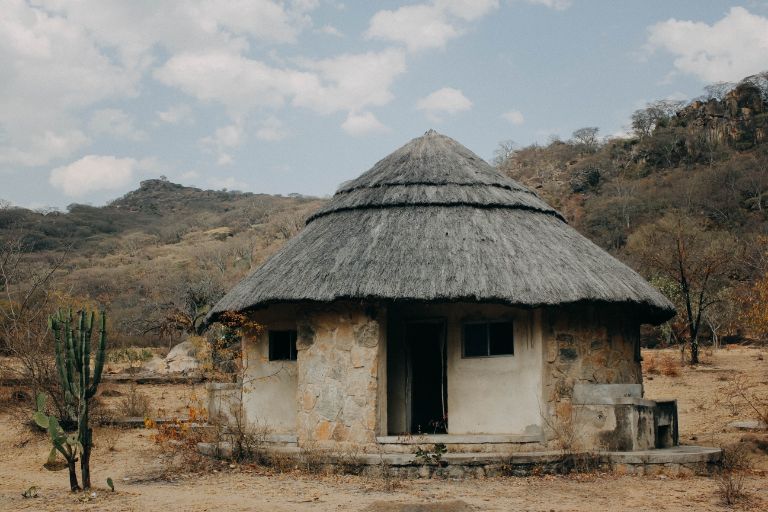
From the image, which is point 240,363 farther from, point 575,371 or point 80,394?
point 575,371

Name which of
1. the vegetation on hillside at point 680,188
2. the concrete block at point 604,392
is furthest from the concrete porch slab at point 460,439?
the vegetation on hillside at point 680,188

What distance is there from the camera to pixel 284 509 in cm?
787

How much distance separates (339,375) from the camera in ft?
35.0

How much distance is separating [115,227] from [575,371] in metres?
60.1

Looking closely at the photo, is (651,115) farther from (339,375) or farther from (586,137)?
(339,375)

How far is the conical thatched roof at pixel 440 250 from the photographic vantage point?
10359 millimetres

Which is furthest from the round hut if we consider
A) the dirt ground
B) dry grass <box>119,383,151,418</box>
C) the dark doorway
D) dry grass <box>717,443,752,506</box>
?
dry grass <box>119,383,151,418</box>

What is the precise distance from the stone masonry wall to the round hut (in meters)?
0.02

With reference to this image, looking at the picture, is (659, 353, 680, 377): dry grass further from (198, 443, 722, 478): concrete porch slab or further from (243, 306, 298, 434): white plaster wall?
(243, 306, 298, 434): white plaster wall

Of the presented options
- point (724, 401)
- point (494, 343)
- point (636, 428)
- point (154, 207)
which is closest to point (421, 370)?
point (494, 343)

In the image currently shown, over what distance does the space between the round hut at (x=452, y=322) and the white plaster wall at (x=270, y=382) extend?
0.02 metres

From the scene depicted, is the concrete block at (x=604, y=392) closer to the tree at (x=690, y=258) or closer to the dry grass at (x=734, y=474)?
the dry grass at (x=734, y=474)

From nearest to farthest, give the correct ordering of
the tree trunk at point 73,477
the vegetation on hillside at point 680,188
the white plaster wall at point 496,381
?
the tree trunk at point 73,477
the white plaster wall at point 496,381
the vegetation on hillside at point 680,188

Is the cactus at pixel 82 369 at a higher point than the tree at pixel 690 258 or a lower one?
lower
